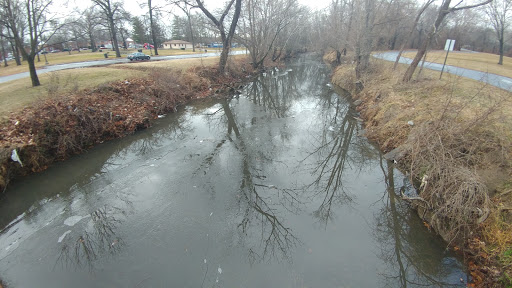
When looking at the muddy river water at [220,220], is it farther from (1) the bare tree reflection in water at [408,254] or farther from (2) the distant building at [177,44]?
(2) the distant building at [177,44]

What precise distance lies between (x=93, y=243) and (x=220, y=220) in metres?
2.89

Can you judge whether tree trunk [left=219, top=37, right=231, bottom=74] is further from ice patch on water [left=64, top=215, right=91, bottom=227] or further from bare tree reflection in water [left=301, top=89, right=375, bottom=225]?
ice patch on water [left=64, top=215, right=91, bottom=227]

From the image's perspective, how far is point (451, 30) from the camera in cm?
3609

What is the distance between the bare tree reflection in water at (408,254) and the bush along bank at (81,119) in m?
10.6

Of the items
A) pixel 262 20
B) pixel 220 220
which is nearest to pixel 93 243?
pixel 220 220

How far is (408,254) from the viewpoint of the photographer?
5320 mm

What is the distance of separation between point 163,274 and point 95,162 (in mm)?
6083

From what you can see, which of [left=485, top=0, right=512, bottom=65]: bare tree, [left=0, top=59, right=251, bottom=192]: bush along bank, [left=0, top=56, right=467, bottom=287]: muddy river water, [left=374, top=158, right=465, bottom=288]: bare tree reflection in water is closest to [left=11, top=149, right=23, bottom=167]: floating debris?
[left=0, top=59, right=251, bottom=192]: bush along bank

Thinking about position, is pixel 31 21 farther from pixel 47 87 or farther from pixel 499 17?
pixel 499 17

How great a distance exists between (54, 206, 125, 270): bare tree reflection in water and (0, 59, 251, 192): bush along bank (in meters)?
3.69

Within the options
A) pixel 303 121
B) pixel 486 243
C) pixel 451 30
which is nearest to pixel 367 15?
pixel 303 121

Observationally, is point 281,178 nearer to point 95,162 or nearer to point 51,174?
point 95,162

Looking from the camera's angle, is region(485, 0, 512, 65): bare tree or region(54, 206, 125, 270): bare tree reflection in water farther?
region(485, 0, 512, 65): bare tree

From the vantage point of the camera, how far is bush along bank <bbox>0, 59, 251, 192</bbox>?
25.7 ft
